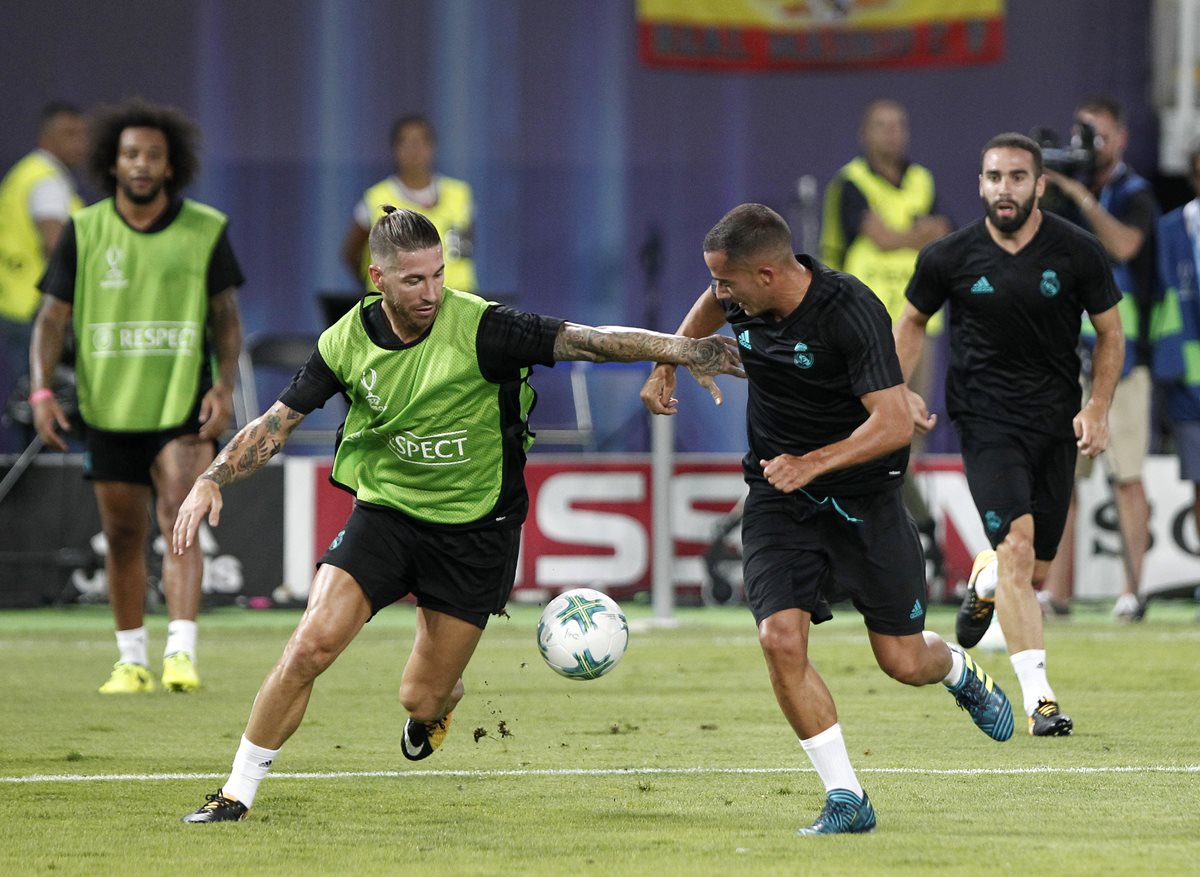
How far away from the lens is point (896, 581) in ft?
22.3

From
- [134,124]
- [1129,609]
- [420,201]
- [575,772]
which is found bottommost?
[1129,609]

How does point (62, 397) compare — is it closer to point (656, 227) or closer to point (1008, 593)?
point (656, 227)

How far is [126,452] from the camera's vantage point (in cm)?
1033

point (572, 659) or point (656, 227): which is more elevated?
point (656, 227)

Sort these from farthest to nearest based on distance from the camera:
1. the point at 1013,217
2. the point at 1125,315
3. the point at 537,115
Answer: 1. the point at 537,115
2. the point at 1125,315
3. the point at 1013,217

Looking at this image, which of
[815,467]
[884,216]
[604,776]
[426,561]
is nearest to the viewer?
[815,467]

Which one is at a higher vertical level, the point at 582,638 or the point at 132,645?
the point at 582,638

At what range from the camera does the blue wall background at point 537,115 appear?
683 inches

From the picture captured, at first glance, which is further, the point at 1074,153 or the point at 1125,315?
the point at 1125,315

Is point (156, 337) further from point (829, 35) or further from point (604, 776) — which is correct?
point (829, 35)

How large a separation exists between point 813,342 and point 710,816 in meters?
1.55

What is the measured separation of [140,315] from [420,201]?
5115mm

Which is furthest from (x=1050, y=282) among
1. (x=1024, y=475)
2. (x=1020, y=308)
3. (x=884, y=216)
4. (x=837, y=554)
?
(x=884, y=216)

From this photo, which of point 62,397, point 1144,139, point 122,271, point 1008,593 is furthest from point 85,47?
point 1008,593
